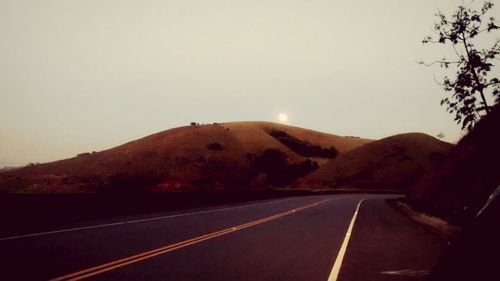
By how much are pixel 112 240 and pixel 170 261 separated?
169 inches

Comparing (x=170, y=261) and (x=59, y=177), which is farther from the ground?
(x=59, y=177)

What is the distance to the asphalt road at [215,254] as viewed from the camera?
845 cm

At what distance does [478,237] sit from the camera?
2.85m

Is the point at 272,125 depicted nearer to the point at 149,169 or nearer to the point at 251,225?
the point at 149,169

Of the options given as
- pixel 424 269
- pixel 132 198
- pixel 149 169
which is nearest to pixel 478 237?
pixel 424 269

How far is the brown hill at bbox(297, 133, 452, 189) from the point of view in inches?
5482

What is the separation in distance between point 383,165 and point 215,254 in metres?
142

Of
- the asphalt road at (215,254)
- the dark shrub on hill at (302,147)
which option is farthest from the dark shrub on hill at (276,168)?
the asphalt road at (215,254)

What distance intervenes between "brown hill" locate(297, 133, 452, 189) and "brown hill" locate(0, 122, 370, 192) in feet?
40.2

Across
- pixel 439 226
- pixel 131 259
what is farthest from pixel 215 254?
pixel 439 226

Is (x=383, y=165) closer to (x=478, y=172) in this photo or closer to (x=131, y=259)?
(x=478, y=172)

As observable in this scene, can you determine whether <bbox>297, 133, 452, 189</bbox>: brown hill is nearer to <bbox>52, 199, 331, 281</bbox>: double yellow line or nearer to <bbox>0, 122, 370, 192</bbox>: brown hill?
<bbox>0, 122, 370, 192</bbox>: brown hill

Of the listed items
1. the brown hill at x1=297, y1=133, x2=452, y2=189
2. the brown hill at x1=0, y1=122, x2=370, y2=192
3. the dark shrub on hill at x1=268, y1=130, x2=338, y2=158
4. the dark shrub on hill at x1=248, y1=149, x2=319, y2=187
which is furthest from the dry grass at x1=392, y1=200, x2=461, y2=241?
the dark shrub on hill at x1=268, y1=130, x2=338, y2=158

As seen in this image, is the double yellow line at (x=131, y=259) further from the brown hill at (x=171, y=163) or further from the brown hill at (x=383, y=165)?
the brown hill at (x=383, y=165)
